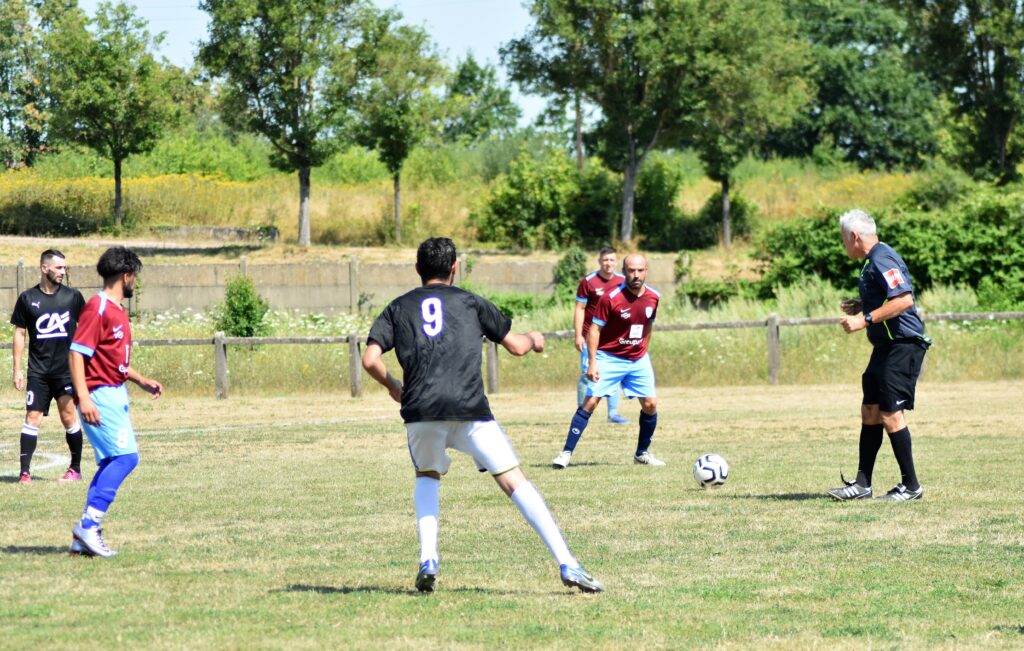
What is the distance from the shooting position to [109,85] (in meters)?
42.5

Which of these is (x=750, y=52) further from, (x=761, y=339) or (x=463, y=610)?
A: (x=463, y=610)

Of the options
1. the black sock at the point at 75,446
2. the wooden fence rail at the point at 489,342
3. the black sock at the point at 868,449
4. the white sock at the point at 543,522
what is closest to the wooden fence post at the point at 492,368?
the wooden fence rail at the point at 489,342

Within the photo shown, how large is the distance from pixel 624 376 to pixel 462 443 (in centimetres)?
646

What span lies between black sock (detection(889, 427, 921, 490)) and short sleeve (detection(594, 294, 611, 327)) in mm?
3864

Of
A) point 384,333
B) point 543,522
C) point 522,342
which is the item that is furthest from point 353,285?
point 543,522

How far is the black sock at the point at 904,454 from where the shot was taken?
977 cm

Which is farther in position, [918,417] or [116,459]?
[918,417]

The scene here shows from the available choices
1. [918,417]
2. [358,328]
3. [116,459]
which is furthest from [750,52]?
[116,459]

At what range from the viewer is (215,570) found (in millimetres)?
7684

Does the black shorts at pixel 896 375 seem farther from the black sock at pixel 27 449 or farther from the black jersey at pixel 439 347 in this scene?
the black sock at pixel 27 449

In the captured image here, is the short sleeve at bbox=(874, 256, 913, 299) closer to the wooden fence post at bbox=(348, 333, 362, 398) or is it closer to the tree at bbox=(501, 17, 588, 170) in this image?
the wooden fence post at bbox=(348, 333, 362, 398)

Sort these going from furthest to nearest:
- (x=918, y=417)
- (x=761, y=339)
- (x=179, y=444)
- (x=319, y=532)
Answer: (x=761, y=339), (x=918, y=417), (x=179, y=444), (x=319, y=532)

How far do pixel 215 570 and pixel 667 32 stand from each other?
36.9m

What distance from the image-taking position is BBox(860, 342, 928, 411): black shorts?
9672 millimetres
